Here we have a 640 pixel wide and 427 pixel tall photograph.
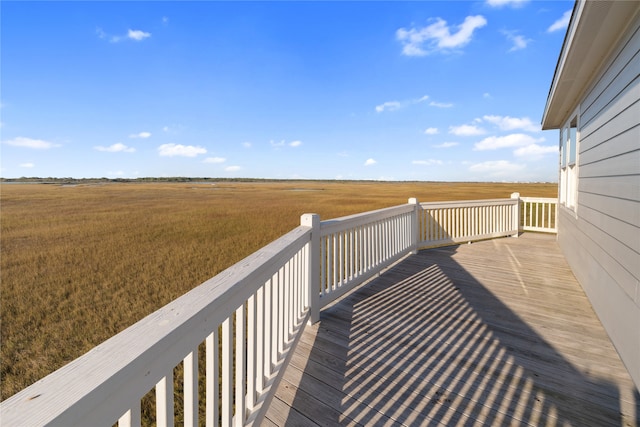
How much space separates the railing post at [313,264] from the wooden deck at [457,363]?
185 millimetres

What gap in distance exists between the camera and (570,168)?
16.7 ft

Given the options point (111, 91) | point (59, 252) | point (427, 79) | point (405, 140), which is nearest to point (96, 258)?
point (59, 252)

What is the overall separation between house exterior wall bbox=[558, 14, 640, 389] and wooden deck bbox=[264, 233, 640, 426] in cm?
25

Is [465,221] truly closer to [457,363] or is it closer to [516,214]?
[516,214]

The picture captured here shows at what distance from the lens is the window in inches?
184

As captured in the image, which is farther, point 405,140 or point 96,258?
point 405,140

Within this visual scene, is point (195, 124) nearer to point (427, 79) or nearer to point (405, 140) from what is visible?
point (405, 140)

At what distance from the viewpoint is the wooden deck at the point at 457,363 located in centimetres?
184

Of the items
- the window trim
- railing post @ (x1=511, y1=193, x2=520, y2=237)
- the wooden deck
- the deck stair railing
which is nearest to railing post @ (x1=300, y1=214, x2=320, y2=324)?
the deck stair railing

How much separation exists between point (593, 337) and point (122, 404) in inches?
146

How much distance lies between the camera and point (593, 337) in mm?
2705

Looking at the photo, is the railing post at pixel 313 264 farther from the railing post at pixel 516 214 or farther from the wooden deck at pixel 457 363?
the railing post at pixel 516 214

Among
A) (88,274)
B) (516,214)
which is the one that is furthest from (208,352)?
(516,214)

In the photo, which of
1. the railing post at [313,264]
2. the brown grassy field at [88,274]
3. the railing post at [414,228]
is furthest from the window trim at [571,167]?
the brown grassy field at [88,274]
